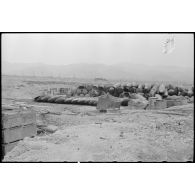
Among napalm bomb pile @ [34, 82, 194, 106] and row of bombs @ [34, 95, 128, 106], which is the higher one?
napalm bomb pile @ [34, 82, 194, 106]

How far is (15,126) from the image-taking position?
4738 mm

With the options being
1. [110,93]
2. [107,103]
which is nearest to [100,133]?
[107,103]

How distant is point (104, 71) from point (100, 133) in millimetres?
854

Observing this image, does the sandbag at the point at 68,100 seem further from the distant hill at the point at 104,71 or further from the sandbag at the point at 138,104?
the sandbag at the point at 138,104

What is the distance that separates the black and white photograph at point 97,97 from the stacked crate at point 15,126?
13 millimetres

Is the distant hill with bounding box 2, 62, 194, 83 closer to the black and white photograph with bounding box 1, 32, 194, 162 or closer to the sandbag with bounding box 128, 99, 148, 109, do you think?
the black and white photograph with bounding box 1, 32, 194, 162

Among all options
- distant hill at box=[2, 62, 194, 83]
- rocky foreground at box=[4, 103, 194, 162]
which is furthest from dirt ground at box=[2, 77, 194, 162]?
distant hill at box=[2, 62, 194, 83]

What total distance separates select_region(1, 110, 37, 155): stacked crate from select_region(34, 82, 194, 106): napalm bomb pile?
0.30 meters

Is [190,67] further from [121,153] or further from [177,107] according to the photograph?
[121,153]

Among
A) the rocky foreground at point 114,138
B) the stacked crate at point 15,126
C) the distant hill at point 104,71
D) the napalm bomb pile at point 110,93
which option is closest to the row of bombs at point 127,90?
the napalm bomb pile at point 110,93

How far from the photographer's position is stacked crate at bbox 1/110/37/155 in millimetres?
4656

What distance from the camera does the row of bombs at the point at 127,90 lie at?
483 cm

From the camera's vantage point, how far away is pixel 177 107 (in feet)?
15.9

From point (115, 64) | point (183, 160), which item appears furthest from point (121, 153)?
point (115, 64)
